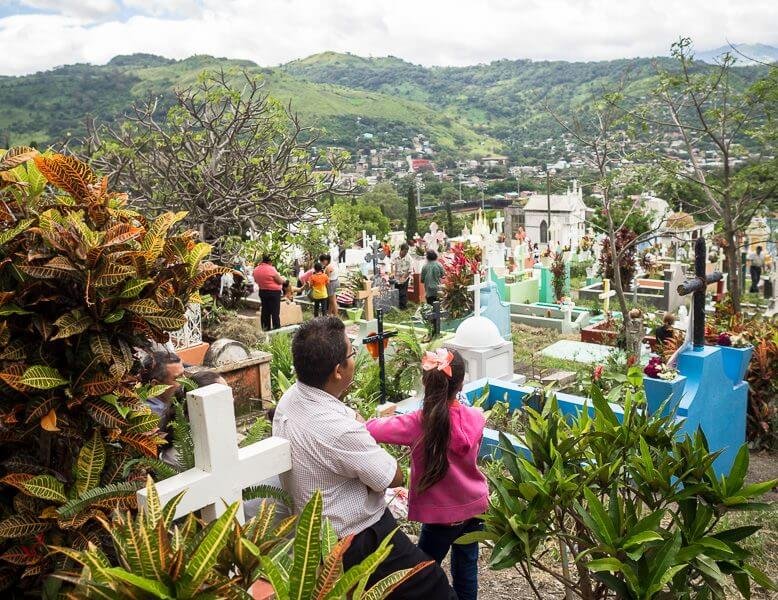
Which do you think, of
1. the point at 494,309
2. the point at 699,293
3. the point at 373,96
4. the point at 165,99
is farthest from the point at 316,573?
the point at 373,96

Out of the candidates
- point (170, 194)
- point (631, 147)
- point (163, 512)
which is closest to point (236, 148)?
point (170, 194)

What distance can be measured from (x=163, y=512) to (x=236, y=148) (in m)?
8.81

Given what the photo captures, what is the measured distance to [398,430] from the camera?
2623 millimetres

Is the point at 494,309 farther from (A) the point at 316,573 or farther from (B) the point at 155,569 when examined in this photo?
(B) the point at 155,569

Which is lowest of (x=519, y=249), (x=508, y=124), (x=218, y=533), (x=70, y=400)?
(x=519, y=249)

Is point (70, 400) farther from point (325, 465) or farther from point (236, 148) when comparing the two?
point (236, 148)

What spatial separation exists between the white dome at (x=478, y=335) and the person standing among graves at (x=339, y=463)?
459 centimetres

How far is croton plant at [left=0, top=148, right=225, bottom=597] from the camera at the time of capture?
1647mm

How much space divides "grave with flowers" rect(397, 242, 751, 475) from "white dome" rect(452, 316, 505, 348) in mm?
902

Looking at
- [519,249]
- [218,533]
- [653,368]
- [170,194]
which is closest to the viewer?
[218,533]

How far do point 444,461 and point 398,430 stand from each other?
0.72 feet

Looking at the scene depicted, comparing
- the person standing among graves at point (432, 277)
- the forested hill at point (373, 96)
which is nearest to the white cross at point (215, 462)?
the person standing among graves at point (432, 277)

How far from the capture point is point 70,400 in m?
1.70

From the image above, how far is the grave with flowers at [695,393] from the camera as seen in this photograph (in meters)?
4.93
